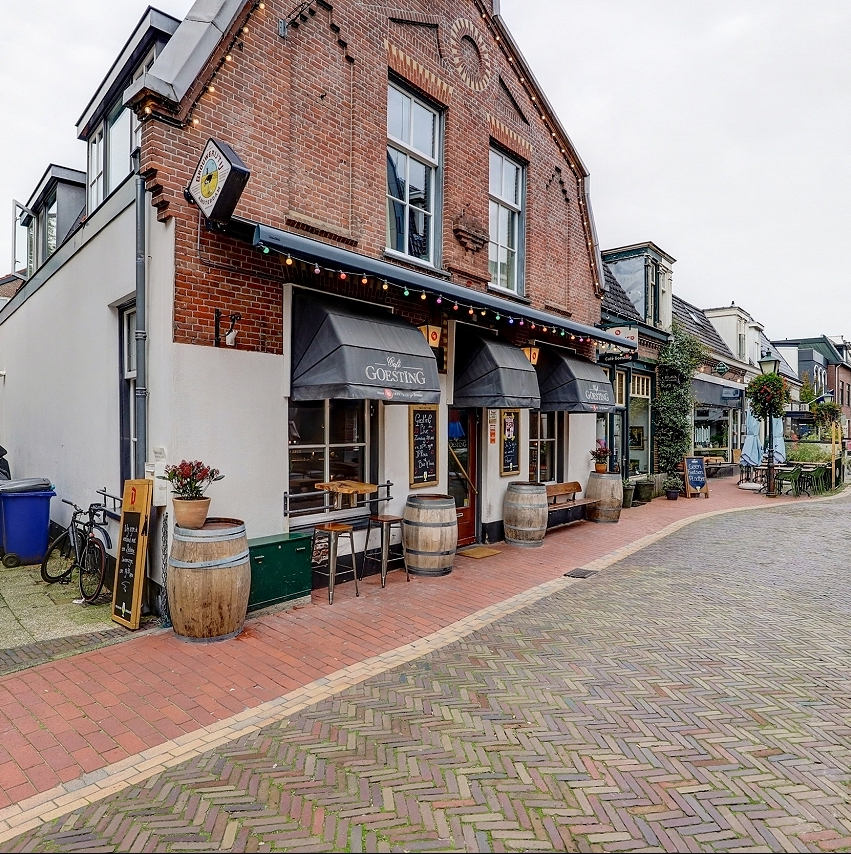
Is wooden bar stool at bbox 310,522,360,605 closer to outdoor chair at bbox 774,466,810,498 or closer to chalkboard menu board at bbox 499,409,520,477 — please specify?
chalkboard menu board at bbox 499,409,520,477

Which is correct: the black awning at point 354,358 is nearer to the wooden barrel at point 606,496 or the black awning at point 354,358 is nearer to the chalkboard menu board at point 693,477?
the wooden barrel at point 606,496

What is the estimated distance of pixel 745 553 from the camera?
30.5 feet

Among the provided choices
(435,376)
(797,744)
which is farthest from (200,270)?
(797,744)

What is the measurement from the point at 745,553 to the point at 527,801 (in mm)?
7781

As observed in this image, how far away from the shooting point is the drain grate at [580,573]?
7.71 meters

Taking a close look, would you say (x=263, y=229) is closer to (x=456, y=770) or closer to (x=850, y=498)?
(x=456, y=770)

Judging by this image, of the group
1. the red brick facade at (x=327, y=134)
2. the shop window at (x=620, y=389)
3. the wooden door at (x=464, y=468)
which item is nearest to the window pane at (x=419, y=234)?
the red brick facade at (x=327, y=134)

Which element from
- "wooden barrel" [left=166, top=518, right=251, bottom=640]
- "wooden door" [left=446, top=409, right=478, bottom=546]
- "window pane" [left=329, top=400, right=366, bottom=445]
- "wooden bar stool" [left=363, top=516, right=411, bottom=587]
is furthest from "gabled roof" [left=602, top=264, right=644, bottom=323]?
"wooden barrel" [left=166, top=518, right=251, bottom=640]

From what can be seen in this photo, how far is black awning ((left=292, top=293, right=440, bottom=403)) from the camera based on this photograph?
19.6ft

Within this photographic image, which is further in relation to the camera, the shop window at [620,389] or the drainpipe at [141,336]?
the shop window at [620,389]

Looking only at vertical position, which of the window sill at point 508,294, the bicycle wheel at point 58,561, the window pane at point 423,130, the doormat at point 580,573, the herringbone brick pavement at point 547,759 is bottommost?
the herringbone brick pavement at point 547,759

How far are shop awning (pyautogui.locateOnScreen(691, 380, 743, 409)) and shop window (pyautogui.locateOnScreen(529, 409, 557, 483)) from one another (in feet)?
26.6

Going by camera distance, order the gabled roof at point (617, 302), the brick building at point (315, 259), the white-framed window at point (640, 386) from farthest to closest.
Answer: the white-framed window at point (640, 386), the gabled roof at point (617, 302), the brick building at point (315, 259)

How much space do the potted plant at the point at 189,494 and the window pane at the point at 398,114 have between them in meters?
5.56
